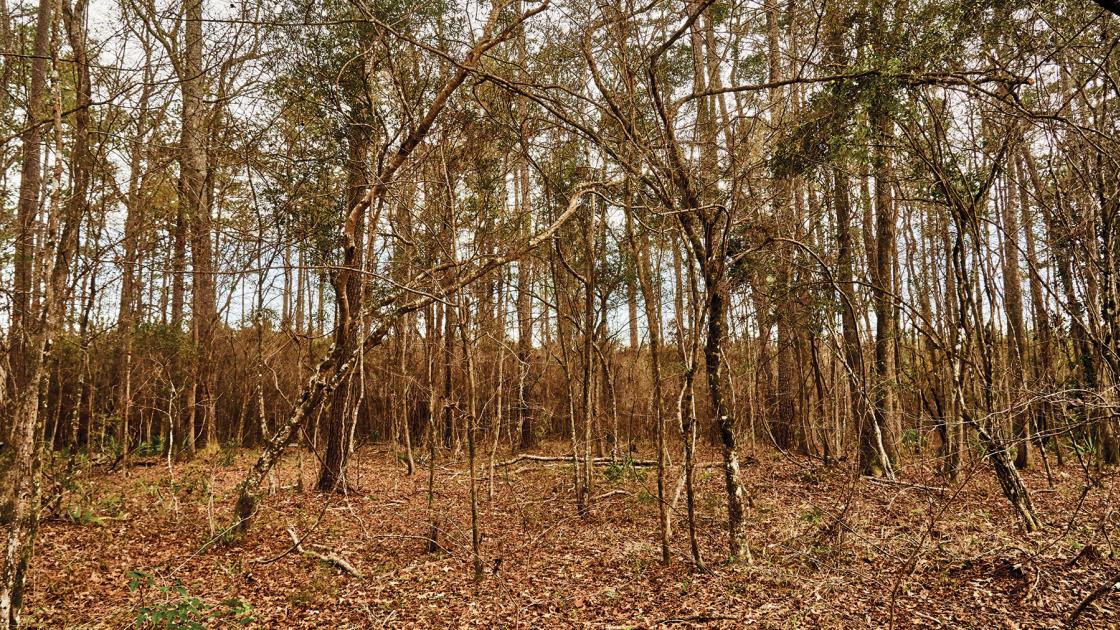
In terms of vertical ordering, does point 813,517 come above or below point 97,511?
below

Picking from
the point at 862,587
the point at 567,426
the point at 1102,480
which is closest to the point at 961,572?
the point at 862,587

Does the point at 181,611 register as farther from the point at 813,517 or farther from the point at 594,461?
the point at 594,461

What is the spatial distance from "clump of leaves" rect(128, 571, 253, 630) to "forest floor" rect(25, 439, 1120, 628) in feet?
0.09

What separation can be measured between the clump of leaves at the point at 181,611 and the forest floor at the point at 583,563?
3cm

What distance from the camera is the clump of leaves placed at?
4141mm

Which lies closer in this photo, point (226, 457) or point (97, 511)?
point (97, 511)

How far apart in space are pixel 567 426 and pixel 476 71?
12497mm

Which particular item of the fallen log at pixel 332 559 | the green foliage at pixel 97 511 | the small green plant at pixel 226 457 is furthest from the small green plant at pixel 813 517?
the small green plant at pixel 226 457

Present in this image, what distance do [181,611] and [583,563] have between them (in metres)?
3.58

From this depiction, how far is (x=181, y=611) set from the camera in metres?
4.28

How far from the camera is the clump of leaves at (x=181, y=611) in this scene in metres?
4.14

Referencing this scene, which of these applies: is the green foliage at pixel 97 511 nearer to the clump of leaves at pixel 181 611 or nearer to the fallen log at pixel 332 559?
the clump of leaves at pixel 181 611

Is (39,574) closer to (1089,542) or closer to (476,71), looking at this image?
(476,71)

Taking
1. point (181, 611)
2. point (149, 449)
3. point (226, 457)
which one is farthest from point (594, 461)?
point (149, 449)
